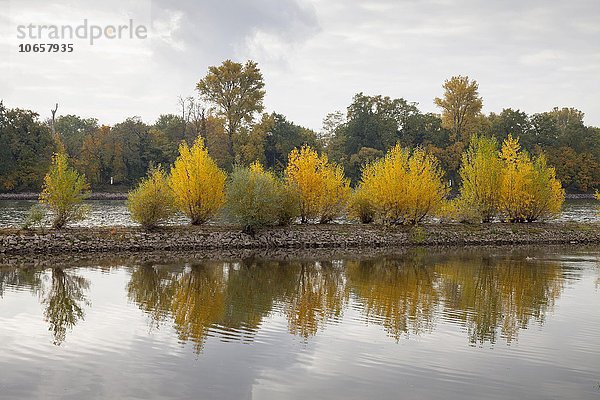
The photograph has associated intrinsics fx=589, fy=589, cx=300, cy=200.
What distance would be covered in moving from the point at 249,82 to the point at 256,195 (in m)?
32.7

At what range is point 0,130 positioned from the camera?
68.7 metres

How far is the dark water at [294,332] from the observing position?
10625 millimetres

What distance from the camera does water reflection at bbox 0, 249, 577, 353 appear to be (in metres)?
15.2

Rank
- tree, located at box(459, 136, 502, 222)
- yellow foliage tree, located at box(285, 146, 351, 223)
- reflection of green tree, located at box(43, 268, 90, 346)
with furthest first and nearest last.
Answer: tree, located at box(459, 136, 502, 222)
yellow foliage tree, located at box(285, 146, 351, 223)
reflection of green tree, located at box(43, 268, 90, 346)

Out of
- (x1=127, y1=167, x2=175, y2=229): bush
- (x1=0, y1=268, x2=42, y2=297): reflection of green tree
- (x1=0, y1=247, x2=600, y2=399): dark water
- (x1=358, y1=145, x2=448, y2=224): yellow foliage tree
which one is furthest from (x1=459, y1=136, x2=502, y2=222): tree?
(x1=0, y1=268, x2=42, y2=297): reflection of green tree

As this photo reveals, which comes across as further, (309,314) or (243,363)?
(309,314)

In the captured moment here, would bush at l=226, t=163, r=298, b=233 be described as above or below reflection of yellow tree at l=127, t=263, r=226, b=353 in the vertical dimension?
above

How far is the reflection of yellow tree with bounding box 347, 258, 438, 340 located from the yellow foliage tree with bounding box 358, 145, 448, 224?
7.41 metres

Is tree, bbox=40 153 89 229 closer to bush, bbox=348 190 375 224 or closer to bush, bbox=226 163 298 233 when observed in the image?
bush, bbox=226 163 298 233

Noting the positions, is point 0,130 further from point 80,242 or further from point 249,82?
point 80,242

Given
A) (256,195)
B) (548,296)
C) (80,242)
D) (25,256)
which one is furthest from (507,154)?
(25,256)

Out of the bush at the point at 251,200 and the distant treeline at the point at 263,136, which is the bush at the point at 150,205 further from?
A: the distant treeline at the point at 263,136

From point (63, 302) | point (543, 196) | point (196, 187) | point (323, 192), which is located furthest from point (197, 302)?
point (543, 196)

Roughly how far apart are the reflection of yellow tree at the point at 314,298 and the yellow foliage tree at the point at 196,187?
9216 millimetres
